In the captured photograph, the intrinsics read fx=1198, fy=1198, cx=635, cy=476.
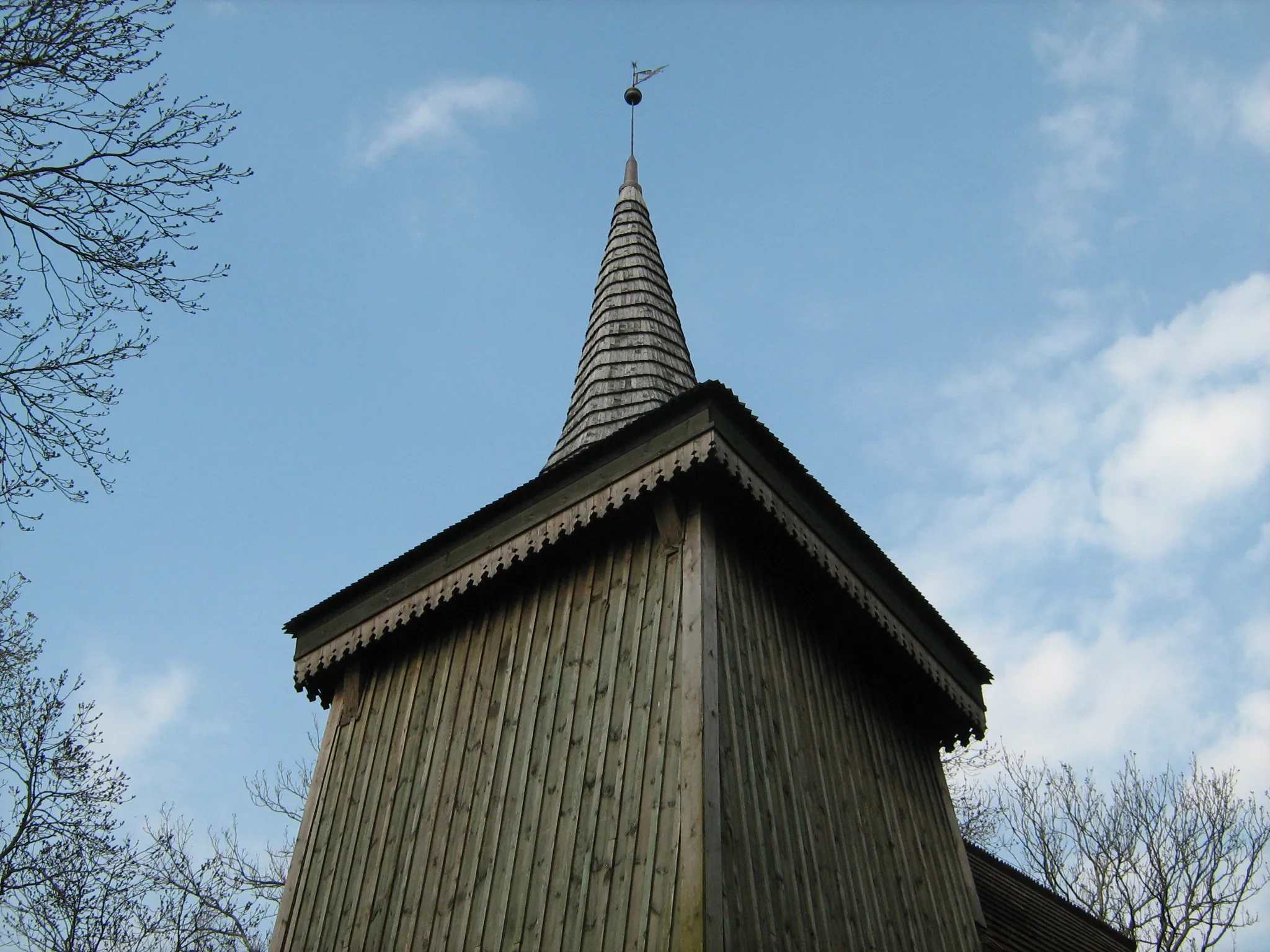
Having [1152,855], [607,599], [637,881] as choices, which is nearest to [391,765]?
[607,599]

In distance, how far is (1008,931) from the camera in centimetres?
1081

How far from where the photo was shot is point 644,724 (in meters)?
7.28

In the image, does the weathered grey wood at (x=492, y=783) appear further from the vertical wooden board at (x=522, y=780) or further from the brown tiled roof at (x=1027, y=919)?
the brown tiled roof at (x=1027, y=919)

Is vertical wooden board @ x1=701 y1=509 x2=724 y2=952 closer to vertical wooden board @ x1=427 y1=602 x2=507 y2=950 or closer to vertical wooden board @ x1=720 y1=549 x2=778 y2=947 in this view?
vertical wooden board @ x1=720 y1=549 x2=778 y2=947

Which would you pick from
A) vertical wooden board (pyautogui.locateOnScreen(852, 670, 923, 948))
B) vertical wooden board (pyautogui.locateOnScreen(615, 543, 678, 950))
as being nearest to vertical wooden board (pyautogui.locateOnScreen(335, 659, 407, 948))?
vertical wooden board (pyautogui.locateOnScreen(615, 543, 678, 950))

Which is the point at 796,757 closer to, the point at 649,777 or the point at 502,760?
the point at 649,777

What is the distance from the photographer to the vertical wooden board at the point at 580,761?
6910 mm

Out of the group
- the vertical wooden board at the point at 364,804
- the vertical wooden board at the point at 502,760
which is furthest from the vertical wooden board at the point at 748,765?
the vertical wooden board at the point at 364,804

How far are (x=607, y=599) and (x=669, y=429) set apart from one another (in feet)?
4.09

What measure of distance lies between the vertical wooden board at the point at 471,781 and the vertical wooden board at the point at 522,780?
251mm

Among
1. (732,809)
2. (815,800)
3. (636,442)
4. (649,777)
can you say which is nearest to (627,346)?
(636,442)

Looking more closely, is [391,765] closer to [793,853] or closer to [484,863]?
[484,863]

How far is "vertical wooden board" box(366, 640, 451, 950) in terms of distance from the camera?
8016mm

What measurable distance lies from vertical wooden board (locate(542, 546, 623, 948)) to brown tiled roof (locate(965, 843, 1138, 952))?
435 centimetres
